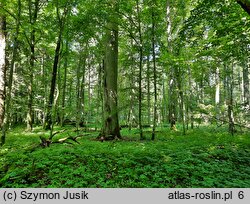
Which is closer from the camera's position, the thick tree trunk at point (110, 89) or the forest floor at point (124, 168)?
the forest floor at point (124, 168)

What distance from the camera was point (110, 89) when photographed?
9.00m

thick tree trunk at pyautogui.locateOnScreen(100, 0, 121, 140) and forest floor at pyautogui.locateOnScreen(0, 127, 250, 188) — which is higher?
thick tree trunk at pyautogui.locateOnScreen(100, 0, 121, 140)

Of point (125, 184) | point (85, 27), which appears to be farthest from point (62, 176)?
point (85, 27)

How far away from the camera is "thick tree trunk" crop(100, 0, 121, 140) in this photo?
8.84m

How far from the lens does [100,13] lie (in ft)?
A: 26.8

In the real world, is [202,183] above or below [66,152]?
below

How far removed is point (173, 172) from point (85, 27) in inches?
266

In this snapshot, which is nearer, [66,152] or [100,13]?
[66,152]

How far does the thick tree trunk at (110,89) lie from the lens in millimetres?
8836

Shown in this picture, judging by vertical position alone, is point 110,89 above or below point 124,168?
above

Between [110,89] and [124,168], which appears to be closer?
[124,168]

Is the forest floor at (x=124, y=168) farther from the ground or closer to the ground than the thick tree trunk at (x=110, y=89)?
closer to the ground

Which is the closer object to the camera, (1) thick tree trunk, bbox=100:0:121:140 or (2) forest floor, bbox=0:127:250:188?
(2) forest floor, bbox=0:127:250:188

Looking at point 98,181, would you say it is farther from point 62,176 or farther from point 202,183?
point 202,183
